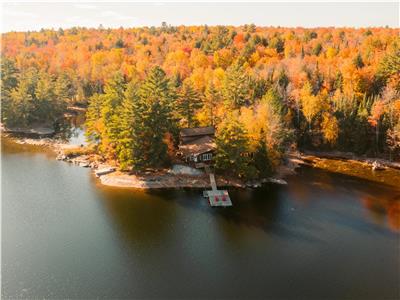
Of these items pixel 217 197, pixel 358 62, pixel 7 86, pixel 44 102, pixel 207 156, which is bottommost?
pixel 217 197

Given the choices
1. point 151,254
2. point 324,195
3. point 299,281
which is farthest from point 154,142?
point 299,281

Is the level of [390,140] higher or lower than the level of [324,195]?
higher

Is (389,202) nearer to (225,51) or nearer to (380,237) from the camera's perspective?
(380,237)

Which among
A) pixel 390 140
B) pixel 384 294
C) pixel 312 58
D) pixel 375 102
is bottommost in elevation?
pixel 384 294

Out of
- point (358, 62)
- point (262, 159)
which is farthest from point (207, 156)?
point (358, 62)

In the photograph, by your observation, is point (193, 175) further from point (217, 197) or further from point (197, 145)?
point (217, 197)

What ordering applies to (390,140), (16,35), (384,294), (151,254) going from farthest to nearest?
1. (16,35)
2. (390,140)
3. (151,254)
4. (384,294)

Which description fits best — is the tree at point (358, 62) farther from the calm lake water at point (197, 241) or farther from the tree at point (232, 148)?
the tree at point (232, 148)
